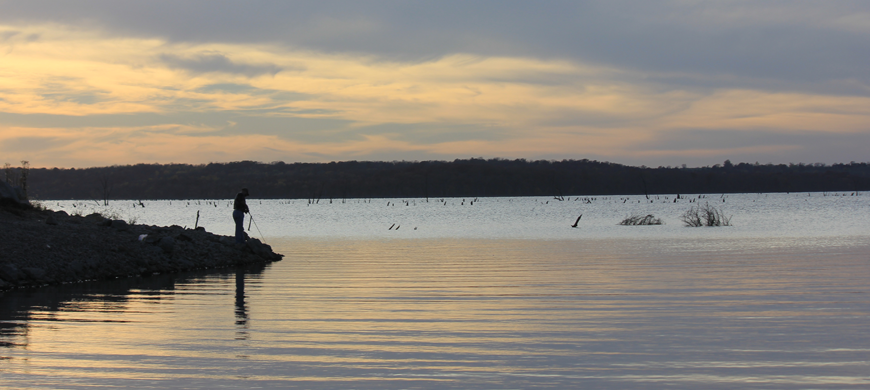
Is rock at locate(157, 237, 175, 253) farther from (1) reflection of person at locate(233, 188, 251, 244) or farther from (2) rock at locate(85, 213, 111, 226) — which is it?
(2) rock at locate(85, 213, 111, 226)

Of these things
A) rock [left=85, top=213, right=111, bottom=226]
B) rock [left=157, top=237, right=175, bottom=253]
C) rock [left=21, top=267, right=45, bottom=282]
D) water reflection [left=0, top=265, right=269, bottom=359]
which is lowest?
water reflection [left=0, top=265, right=269, bottom=359]

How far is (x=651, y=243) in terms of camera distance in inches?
1092

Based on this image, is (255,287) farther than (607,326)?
Yes

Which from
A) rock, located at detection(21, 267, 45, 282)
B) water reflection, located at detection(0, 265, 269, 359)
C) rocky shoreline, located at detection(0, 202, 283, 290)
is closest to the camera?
water reflection, located at detection(0, 265, 269, 359)

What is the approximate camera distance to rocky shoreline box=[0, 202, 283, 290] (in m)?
15.5

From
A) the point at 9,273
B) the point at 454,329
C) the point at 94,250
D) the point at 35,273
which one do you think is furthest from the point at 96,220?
the point at 454,329

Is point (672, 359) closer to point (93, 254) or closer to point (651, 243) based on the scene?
point (93, 254)

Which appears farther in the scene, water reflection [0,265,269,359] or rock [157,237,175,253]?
rock [157,237,175,253]

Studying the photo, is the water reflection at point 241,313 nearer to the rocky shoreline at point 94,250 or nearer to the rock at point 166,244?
the rocky shoreline at point 94,250

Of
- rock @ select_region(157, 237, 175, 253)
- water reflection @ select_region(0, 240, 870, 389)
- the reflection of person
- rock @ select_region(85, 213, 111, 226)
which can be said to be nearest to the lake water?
water reflection @ select_region(0, 240, 870, 389)

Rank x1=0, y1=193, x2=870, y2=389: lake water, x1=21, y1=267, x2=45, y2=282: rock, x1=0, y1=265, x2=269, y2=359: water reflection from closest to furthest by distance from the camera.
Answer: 1. x1=0, y1=193, x2=870, y2=389: lake water
2. x1=0, y1=265, x2=269, y2=359: water reflection
3. x1=21, y1=267, x2=45, y2=282: rock

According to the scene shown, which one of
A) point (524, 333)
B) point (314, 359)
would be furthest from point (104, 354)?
point (524, 333)

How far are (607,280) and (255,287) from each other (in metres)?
7.27

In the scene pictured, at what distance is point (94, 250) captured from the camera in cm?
1769
